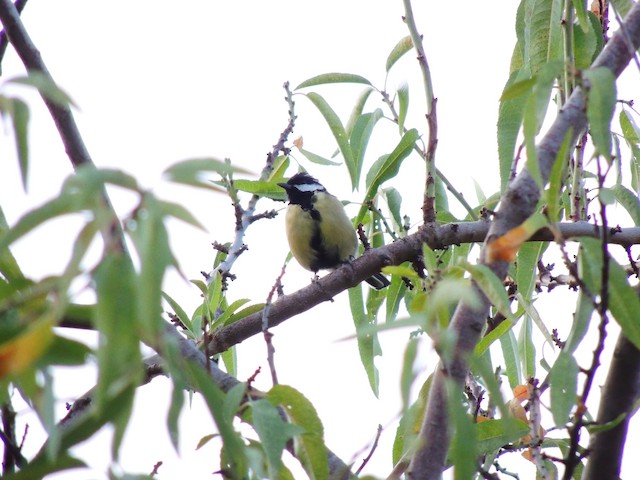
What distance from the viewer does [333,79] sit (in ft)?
8.45

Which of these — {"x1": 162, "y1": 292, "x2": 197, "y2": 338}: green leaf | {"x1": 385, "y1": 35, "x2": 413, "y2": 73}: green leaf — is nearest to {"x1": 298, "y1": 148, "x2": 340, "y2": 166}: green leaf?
{"x1": 385, "y1": 35, "x2": 413, "y2": 73}: green leaf

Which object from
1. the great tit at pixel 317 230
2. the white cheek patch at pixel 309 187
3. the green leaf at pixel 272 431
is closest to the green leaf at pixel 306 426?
the green leaf at pixel 272 431

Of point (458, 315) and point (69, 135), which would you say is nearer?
point (458, 315)

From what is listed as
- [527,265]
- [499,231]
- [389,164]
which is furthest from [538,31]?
[499,231]

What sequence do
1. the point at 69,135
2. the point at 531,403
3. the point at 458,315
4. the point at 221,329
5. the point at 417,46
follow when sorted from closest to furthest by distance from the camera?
the point at 458,315 < the point at 69,135 < the point at 531,403 < the point at 417,46 < the point at 221,329

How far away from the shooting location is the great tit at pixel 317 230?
13.1ft

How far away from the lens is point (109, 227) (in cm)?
89

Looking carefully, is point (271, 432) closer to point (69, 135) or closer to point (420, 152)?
point (69, 135)

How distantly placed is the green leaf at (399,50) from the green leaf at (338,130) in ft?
0.67

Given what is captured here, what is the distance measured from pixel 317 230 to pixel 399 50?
1595 millimetres

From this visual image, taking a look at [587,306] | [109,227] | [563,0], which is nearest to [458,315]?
[587,306]

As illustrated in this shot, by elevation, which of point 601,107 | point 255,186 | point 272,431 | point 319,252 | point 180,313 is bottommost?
point 272,431

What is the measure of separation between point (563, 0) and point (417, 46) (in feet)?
1.82

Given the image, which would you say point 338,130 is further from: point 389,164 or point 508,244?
point 508,244
